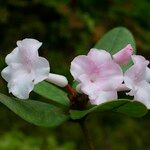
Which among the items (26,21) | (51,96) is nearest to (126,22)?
(26,21)

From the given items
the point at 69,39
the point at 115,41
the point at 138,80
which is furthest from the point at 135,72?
the point at 69,39

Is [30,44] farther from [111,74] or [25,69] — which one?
[111,74]

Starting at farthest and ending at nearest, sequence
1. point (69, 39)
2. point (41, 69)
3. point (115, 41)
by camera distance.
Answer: point (69, 39), point (115, 41), point (41, 69)

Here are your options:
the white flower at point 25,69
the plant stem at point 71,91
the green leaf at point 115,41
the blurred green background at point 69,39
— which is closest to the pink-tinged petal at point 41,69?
the white flower at point 25,69

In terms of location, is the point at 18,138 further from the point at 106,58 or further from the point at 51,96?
the point at 106,58

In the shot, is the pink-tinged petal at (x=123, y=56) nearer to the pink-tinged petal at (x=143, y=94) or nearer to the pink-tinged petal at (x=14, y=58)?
the pink-tinged petal at (x=143, y=94)

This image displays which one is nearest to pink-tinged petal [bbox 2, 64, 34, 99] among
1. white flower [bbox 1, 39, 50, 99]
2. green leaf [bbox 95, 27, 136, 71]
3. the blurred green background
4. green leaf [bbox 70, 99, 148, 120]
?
white flower [bbox 1, 39, 50, 99]
